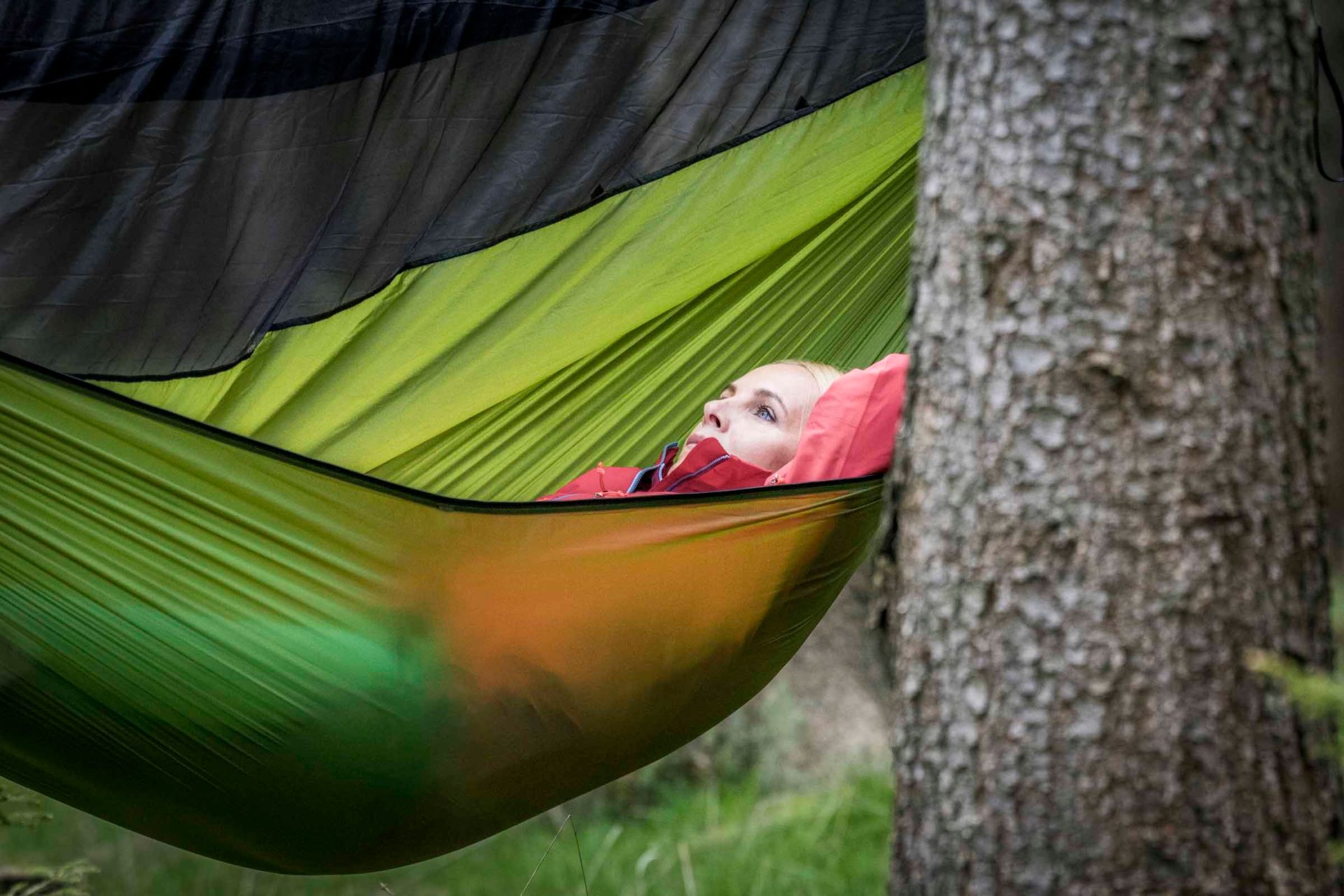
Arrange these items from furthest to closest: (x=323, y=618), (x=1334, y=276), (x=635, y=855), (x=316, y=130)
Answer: (x=1334, y=276) < (x=635, y=855) < (x=316, y=130) < (x=323, y=618)

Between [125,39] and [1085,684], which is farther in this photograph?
[125,39]

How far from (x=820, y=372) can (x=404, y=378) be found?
24.0 inches

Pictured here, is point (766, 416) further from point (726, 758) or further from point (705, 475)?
point (726, 758)

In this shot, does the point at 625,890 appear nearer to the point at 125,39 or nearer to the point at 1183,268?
the point at 125,39

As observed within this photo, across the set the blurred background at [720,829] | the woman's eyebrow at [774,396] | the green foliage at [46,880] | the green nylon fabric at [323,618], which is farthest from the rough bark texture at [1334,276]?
the green foliage at [46,880]

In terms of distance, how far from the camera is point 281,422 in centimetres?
170

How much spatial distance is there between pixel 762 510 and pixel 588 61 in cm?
79

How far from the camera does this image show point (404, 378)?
174cm

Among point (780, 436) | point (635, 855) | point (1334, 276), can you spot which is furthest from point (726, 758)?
point (1334, 276)

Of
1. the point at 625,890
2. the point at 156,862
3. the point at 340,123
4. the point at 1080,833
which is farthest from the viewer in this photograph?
the point at 156,862

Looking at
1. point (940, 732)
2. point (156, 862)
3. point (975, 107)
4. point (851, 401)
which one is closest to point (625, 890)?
point (156, 862)

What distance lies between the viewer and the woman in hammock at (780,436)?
1.35 meters

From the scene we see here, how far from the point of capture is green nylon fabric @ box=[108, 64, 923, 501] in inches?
68.2

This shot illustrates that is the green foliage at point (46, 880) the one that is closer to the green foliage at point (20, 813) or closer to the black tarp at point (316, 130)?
the green foliage at point (20, 813)
